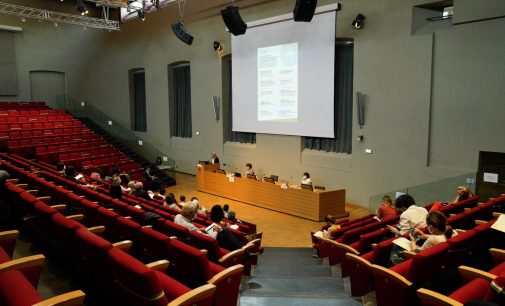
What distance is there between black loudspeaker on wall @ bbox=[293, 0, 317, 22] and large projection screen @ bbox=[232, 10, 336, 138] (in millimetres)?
1288

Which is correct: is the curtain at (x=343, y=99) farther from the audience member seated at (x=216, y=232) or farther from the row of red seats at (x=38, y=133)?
the row of red seats at (x=38, y=133)

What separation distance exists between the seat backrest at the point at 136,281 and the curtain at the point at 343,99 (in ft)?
25.7

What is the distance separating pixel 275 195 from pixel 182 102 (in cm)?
662

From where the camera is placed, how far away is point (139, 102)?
1592 centimetres

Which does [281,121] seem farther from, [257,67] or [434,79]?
[434,79]

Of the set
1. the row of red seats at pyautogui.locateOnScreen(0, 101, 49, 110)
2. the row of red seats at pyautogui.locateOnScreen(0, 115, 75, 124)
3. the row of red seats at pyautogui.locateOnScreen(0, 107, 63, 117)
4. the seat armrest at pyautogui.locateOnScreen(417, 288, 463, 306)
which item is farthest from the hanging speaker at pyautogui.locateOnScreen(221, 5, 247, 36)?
the row of red seats at pyautogui.locateOnScreen(0, 101, 49, 110)

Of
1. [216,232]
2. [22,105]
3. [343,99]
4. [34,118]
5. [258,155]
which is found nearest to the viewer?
[216,232]

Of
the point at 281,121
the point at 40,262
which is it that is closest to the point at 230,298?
the point at 40,262

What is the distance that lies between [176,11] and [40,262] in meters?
12.2

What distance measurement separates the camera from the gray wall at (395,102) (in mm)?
7086

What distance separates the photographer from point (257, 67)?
1102 cm

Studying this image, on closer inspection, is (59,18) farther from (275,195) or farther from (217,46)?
(275,195)

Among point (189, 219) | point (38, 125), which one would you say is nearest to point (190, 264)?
point (189, 219)

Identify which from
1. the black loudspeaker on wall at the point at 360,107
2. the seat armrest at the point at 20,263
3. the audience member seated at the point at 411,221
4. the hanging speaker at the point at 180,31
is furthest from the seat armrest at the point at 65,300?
the hanging speaker at the point at 180,31
